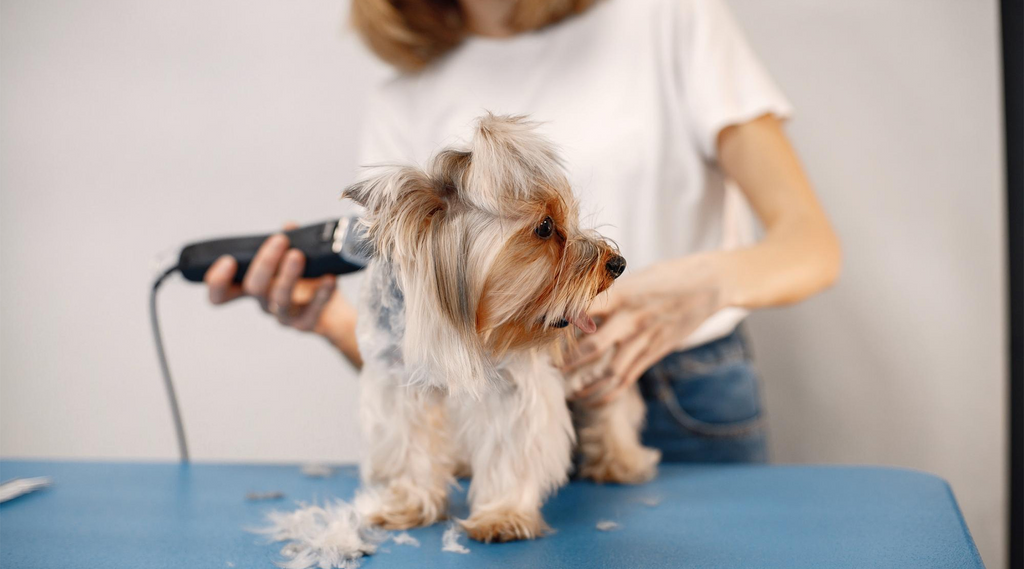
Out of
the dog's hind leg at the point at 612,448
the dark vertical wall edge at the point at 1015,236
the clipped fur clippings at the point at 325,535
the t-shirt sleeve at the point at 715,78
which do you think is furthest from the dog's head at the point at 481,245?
the dark vertical wall edge at the point at 1015,236

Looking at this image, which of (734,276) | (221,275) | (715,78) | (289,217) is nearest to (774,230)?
(734,276)

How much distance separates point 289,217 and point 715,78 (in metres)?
1.23

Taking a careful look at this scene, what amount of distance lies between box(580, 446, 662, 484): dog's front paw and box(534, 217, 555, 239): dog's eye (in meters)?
0.53

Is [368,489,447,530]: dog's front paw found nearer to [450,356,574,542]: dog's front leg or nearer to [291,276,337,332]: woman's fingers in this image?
[450,356,574,542]: dog's front leg

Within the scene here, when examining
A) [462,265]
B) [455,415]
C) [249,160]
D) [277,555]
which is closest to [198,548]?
[277,555]

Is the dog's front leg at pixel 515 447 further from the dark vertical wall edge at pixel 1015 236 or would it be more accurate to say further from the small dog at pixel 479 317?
the dark vertical wall edge at pixel 1015 236

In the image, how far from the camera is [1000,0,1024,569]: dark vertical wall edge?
1.46 meters

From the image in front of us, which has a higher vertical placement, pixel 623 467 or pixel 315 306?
pixel 315 306

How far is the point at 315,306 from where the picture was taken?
1.27 m

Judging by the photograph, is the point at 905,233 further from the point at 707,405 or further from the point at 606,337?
the point at 606,337

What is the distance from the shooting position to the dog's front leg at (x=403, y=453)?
91cm

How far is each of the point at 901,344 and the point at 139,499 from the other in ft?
5.53

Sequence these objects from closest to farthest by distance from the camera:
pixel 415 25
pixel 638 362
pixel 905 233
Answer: pixel 638 362 < pixel 415 25 < pixel 905 233

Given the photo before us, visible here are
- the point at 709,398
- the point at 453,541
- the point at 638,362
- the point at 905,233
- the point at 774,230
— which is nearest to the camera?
the point at 453,541
